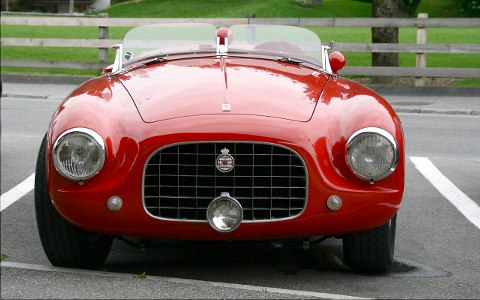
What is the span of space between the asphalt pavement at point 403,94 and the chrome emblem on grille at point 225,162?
1153cm

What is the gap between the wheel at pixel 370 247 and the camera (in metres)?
5.48

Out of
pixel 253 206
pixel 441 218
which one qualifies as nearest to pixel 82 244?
pixel 253 206

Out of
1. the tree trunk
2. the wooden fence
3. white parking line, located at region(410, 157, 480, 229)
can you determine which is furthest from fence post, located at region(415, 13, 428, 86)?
white parking line, located at region(410, 157, 480, 229)

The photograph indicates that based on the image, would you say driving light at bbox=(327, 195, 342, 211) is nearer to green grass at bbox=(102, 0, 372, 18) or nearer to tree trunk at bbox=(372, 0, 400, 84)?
tree trunk at bbox=(372, 0, 400, 84)

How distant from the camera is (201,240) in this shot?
5.25m

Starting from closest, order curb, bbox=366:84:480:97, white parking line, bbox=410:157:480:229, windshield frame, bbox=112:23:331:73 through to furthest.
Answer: windshield frame, bbox=112:23:331:73
white parking line, bbox=410:157:480:229
curb, bbox=366:84:480:97

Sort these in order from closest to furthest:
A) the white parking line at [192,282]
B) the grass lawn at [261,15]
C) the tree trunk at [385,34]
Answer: the white parking line at [192,282] → the tree trunk at [385,34] → the grass lawn at [261,15]

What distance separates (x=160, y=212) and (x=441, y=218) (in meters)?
3.05

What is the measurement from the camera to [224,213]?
5.12 m

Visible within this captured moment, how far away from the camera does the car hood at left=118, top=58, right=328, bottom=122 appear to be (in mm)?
5332

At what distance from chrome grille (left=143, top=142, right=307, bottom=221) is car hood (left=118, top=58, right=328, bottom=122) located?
0.73ft

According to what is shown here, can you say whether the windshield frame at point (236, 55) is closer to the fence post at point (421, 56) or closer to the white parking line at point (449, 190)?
the white parking line at point (449, 190)

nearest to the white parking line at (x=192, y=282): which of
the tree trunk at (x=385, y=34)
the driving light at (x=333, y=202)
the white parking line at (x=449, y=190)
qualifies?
the driving light at (x=333, y=202)

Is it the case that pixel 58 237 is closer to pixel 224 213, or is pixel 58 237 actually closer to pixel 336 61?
pixel 224 213
